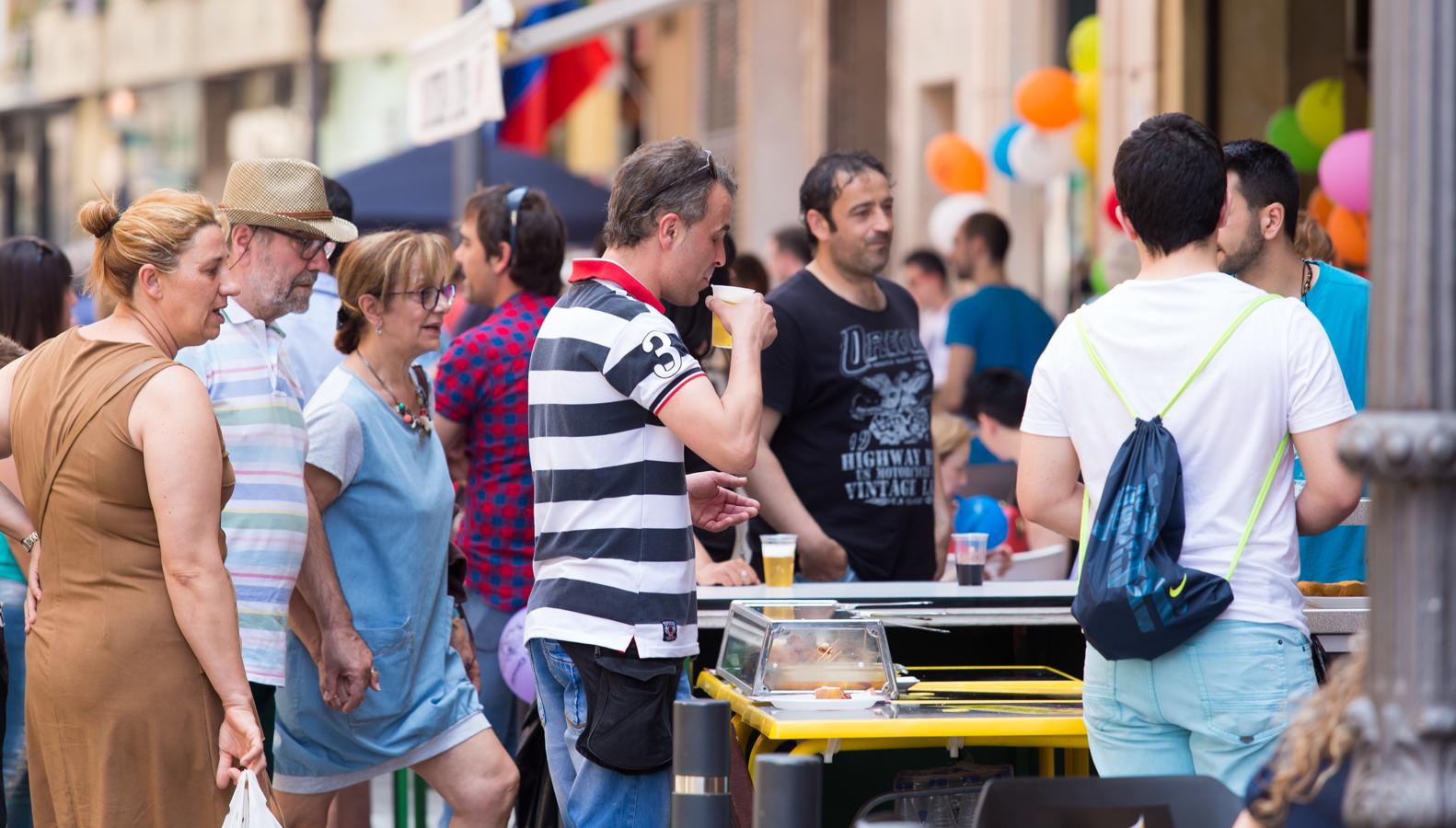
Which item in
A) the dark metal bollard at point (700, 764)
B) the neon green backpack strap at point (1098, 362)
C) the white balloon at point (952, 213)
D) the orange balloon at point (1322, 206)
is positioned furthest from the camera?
the white balloon at point (952, 213)

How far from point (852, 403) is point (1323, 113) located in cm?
451

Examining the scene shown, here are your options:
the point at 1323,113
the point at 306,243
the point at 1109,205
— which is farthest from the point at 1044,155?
the point at 306,243

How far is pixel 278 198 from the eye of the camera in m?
4.22

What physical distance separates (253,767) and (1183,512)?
1.79 m

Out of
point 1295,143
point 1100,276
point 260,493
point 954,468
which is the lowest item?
point 954,468

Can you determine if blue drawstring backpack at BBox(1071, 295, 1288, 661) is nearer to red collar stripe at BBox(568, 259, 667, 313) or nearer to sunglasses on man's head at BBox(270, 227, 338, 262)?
red collar stripe at BBox(568, 259, 667, 313)

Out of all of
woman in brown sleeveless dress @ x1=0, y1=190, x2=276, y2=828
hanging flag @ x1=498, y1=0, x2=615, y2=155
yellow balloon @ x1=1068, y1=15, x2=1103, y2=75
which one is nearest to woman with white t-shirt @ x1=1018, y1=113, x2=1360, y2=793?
woman in brown sleeveless dress @ x1=0, y1=190, x2=276, y2=828

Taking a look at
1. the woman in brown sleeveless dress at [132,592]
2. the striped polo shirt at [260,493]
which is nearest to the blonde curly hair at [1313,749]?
the woman in brown sleeveless dress at [132,592]

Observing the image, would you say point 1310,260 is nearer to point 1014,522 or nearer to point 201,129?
point 1014,522

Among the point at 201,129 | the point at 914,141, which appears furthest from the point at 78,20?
the point at 914,141

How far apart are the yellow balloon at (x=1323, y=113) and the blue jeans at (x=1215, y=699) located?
6.00 m

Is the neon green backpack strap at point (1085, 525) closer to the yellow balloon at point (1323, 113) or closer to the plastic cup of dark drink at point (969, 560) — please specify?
the plastic cup of dark drink at point (969, 560)

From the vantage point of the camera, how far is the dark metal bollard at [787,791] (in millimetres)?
2703

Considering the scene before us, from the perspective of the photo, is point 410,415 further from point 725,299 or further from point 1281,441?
point 1281,441
